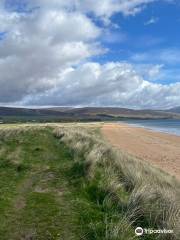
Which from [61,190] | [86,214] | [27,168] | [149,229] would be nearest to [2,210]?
[86,214]

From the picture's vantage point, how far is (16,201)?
27.9 feet

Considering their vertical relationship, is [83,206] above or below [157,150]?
above

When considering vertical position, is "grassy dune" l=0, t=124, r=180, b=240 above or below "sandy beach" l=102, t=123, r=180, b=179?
above

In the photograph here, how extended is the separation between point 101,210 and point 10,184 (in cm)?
375

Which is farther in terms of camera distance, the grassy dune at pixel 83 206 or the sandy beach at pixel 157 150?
the sandy beach at pixel 157 150

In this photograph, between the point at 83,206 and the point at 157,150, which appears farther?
the point at 157,150

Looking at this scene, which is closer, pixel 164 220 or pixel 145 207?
pixel 164 220

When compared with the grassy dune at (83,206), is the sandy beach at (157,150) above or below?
below

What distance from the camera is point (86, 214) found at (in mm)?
7414

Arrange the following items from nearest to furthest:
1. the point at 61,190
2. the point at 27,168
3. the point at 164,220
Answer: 1. the point at 164,220
2. the point at 61,190
3. the point at 27,168

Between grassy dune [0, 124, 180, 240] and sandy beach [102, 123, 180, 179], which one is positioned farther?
sandy beach [102, 123, 180, 179]

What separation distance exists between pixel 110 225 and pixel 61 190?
374 cm

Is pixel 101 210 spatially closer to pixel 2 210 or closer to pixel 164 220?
pixel 164 220

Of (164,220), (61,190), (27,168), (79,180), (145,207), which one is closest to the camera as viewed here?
(164,220)
